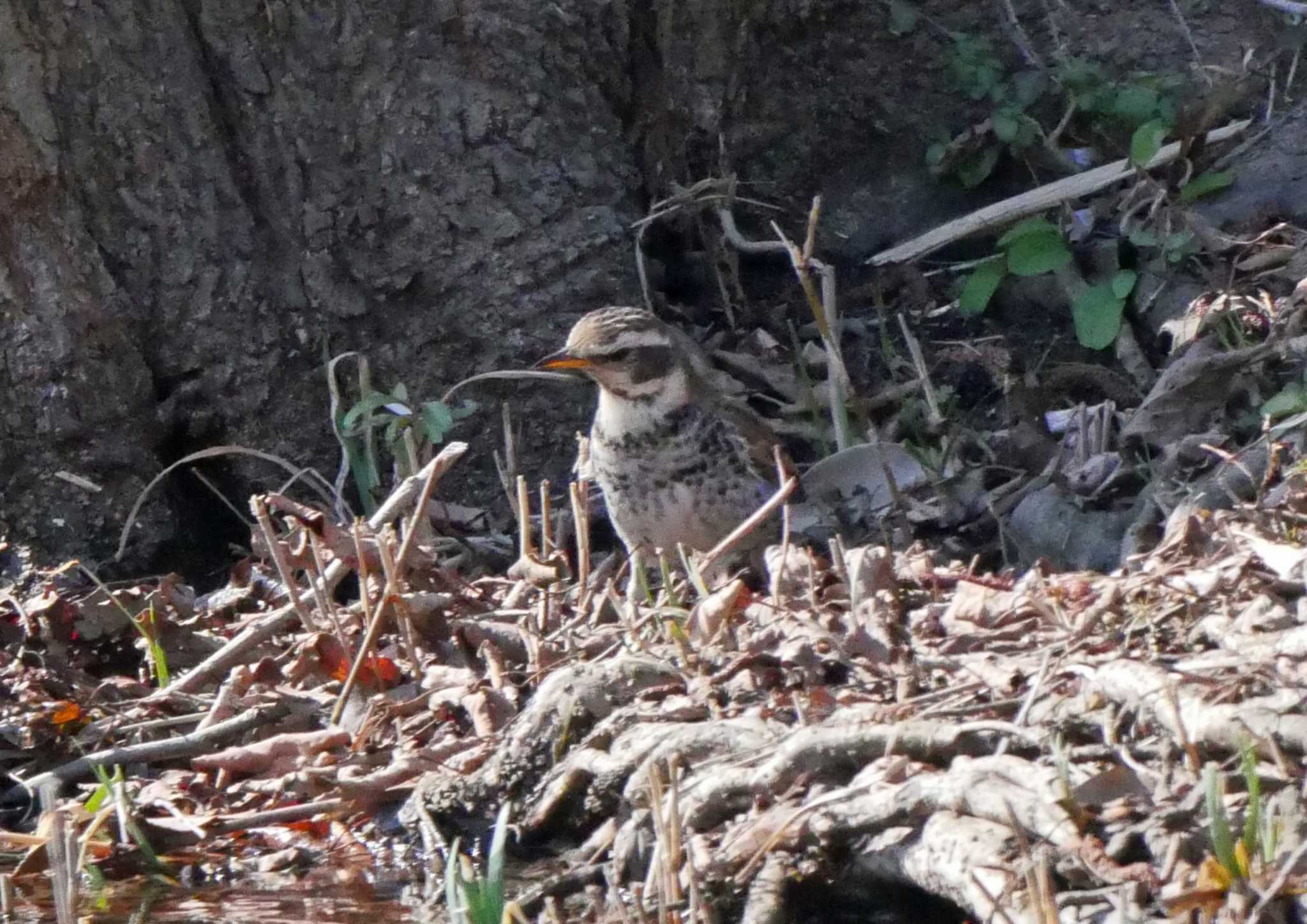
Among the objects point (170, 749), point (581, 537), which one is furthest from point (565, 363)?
point (170, 749)

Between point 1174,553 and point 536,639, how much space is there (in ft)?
5.62

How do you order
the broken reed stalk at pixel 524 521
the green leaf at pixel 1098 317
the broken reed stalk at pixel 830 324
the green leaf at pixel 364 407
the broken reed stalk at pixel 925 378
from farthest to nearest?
1. the green leaf at pixel 1098 317
2. the broken reed stalk at pixel 925 378
3. the green leaf at pixel 364 407
4. the broken reed stalk at pixel 830 324
5. the broken reed stalk at pixel 524 521

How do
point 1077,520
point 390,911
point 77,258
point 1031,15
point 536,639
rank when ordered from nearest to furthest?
point 390,911 < point 536,639 < point 1077,520 < point 77,258 < point 1031,15

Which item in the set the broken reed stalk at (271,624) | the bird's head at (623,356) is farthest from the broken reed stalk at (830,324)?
the broken reed stalk at (271,624)

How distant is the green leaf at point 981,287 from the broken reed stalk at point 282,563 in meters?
3.14

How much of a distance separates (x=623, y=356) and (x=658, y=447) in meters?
0.33

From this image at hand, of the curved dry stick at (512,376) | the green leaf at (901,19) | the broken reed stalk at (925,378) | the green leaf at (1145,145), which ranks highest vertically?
the green leaf at (901,19)

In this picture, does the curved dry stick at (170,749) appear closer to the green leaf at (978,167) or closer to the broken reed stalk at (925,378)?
the broken reed stalk at (925,378)

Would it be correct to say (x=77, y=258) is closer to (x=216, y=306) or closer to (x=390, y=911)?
(x=216, y=306)

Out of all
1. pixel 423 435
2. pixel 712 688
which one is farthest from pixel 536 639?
Answer: pixel 423 435

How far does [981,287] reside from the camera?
7582 mm

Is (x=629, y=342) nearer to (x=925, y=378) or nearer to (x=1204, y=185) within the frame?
(x=925, y=378)

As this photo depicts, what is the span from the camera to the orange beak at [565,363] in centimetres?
632

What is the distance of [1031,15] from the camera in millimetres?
8289
